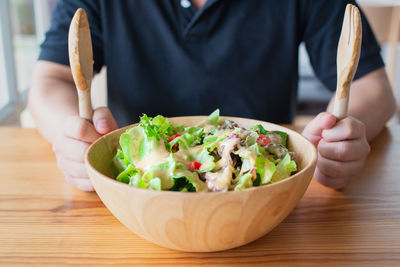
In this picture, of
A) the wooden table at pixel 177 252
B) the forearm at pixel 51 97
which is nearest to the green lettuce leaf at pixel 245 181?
the wooden table at pixel 177 252

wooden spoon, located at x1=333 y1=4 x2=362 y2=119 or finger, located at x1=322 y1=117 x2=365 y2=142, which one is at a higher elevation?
wooden spoon, located at x1=333 y1=4 x2=362 y2=119

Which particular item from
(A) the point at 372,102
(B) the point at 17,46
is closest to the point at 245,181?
(A) the point at 372,102

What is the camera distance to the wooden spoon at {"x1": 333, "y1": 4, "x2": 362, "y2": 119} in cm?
66

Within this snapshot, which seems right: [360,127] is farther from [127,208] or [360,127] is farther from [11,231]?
[11,231]

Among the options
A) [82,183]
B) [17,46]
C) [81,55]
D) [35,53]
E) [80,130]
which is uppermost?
[81,55]

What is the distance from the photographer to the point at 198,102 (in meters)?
1.38

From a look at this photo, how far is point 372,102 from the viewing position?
42.7 inches

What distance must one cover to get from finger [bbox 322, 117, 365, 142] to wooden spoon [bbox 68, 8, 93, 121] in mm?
471

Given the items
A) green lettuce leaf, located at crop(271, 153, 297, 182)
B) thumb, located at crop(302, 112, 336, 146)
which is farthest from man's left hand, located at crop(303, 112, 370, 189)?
green lettuce leaf, located at crop(271, 153, 297, 182)

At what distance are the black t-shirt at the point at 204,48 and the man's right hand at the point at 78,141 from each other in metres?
0.59

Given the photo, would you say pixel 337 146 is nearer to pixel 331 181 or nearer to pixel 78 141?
pixel 331 181

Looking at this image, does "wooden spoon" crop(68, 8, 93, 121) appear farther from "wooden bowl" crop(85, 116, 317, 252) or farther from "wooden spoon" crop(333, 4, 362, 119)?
"wooden spoon" crop(333, 4, 362, 119)

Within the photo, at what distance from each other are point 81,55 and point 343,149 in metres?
0.53

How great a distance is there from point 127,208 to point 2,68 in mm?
2080
